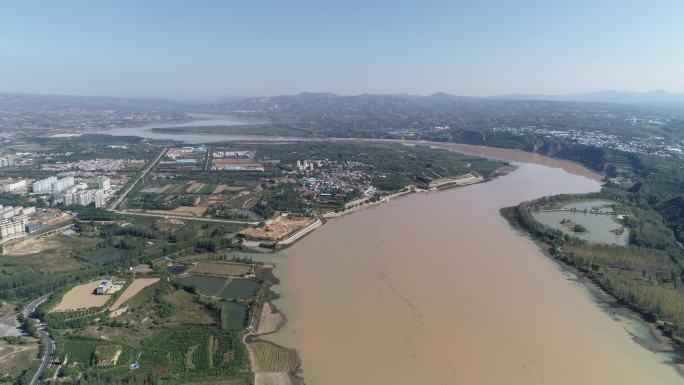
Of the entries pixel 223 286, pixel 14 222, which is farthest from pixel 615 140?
pixel 14 222

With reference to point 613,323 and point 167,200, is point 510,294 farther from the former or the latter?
point 167,200

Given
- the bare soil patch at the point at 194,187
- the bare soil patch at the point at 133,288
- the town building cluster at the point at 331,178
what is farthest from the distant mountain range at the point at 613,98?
the bare soil patch at the point at 133,288

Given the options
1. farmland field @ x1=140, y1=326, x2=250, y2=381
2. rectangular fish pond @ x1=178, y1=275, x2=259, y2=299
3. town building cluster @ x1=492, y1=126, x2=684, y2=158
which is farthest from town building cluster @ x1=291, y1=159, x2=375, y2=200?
town building cluster @ x1=492, y1=126, x2=684, y2=158

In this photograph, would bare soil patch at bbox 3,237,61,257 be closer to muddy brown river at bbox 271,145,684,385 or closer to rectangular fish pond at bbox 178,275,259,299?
rectangular fish pond at bbox 178,275,259,299

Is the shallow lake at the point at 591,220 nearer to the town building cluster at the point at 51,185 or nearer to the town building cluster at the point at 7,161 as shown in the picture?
the town building cluster at the point at 51,185

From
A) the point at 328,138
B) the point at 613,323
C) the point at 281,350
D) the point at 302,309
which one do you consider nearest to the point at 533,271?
the point at 613,323

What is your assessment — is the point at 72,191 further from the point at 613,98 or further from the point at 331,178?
the point at 613,98
